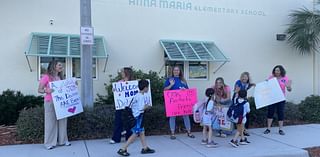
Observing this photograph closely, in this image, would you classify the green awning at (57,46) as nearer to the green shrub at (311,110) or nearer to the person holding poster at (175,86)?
the person holding poster at (175,86)

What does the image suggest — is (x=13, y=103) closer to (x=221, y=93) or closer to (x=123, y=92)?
(x=123, y=92)

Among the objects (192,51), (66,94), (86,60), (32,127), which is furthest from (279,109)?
(32,127)

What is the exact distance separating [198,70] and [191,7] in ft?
6.97

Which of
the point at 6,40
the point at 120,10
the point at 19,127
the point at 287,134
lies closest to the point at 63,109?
the point at 19,127

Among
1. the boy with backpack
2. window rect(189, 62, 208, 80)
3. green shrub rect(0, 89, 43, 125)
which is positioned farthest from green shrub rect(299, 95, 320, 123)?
green shrub rect(0, 89, 43, 125)

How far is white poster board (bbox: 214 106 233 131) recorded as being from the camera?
770 centimetres

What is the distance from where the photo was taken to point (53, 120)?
22.8 ft

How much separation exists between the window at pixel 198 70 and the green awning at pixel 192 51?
0.61 metres

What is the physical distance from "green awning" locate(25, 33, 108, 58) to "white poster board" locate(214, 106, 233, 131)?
11.8ft

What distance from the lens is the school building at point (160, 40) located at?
9406 mm

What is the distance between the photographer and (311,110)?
1046 cm

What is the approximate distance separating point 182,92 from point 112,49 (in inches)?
127

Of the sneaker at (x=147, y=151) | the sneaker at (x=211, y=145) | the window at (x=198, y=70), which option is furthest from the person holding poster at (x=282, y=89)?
the sneaker at (x=147, y=151)

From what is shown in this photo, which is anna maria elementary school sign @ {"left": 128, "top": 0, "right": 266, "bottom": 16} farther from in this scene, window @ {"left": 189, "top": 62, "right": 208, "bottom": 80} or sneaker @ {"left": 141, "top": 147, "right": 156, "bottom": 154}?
sneaker @ {"left": 141, "top": 147, "right": 156, "bottom": 154}
